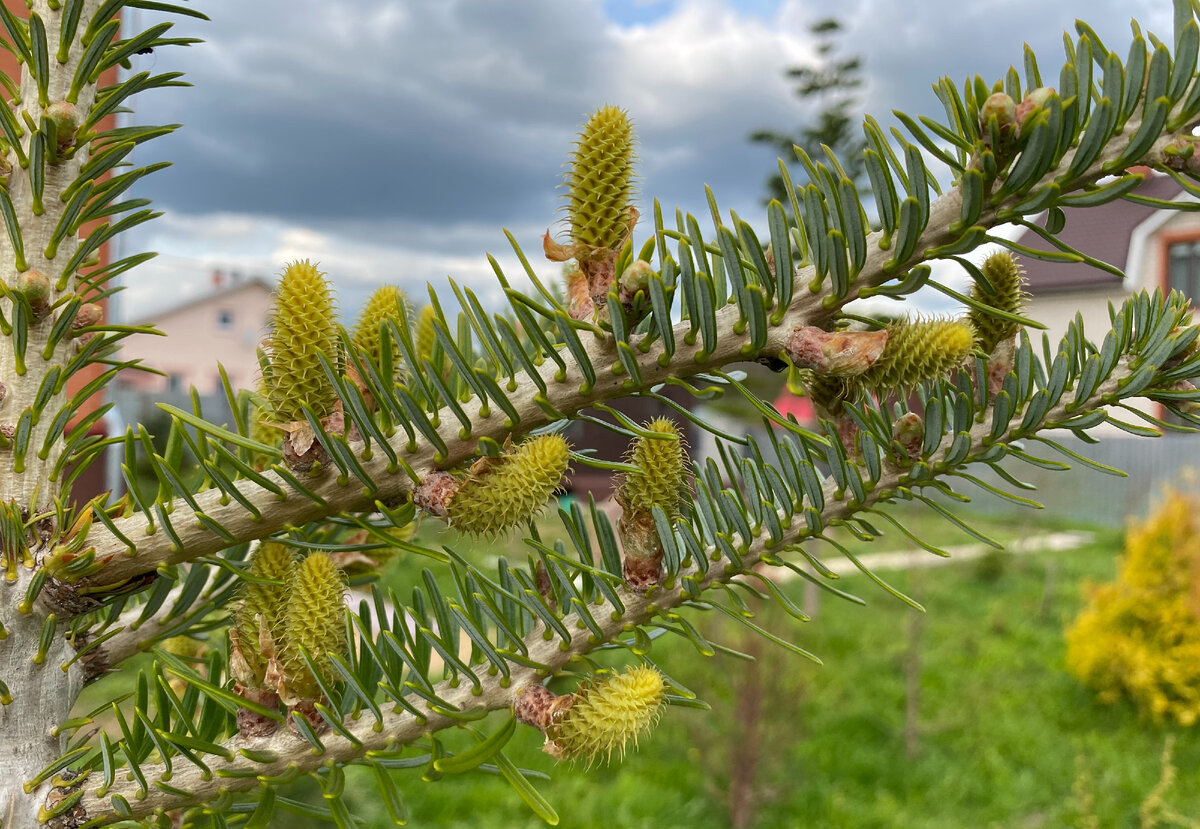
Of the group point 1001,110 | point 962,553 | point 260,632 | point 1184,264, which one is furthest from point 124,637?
point 962,553

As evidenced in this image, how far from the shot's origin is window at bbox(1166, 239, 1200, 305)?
925 centimetres

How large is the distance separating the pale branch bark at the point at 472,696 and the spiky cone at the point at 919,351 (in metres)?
0.14

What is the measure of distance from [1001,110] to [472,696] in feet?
1.90

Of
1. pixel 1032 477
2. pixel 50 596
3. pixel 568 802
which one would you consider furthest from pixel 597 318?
pixel 1032 477

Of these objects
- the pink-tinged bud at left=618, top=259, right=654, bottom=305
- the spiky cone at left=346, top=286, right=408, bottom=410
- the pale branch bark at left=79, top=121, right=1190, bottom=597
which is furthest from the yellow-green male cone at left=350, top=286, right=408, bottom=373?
the pink-tinged bud at left=618, top=259, right=654, bottom=305

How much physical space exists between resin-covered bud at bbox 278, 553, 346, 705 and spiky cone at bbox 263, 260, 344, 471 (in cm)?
9

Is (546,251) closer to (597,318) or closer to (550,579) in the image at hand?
(597,318)

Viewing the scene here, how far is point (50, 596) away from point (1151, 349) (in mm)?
931

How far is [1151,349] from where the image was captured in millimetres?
707

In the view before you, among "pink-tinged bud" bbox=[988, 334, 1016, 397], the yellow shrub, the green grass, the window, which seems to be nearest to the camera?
"pink-tinged bud" bbox=[988, 334, 1016, 397]

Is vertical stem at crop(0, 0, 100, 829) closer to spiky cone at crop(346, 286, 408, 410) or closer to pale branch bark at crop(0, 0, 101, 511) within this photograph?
pale branch bark at crop(0, 0, 101, 511)

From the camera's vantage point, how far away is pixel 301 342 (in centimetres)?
60

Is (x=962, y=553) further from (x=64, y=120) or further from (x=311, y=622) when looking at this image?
(x=64, y=120)

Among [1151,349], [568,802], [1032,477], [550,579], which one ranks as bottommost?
[568,802]
